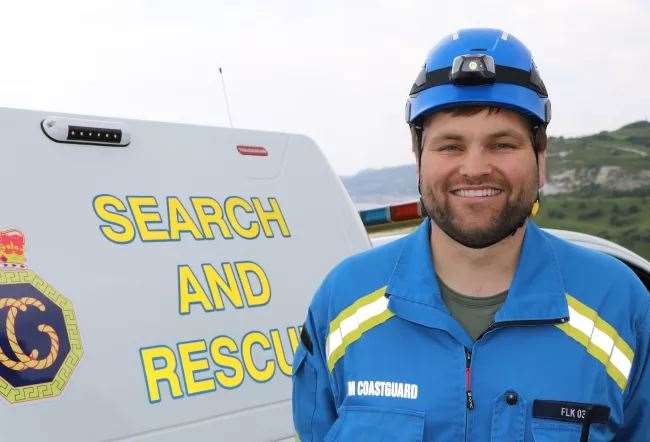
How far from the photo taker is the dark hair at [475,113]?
6.84ft

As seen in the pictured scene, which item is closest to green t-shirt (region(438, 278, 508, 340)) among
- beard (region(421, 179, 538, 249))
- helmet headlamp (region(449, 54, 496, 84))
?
beard (region(421, 179, 538, 249))

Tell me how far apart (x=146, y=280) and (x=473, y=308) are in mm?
1201

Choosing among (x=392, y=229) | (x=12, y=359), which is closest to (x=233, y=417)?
(x=12, y=359)

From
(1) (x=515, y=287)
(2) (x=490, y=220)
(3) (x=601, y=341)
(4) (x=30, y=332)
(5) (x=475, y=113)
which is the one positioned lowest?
(4) (x=30, y=332)

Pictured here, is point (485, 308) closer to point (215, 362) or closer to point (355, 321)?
point (355, 321)

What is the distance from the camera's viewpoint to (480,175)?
6.63 feet

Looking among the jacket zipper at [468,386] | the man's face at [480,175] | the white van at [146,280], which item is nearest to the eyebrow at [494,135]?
the man's face at [480,175]

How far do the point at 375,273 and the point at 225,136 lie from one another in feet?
4.74

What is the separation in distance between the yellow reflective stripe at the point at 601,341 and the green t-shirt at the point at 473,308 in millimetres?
148

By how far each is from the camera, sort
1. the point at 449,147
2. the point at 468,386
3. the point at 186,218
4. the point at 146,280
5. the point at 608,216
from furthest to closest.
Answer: the point at 608,216 → the point at 186,218 → the point at 146,280 → the point at 449,147 → the point at 468,386

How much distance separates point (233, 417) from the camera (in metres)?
2.93

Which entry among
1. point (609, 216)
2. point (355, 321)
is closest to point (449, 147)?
point (355, 321)

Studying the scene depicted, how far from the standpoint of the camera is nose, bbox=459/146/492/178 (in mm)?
2016

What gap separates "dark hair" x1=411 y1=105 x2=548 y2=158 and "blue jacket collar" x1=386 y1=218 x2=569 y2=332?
0.20 meters
